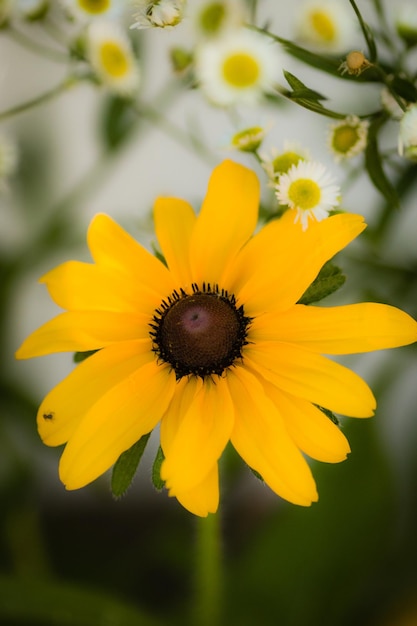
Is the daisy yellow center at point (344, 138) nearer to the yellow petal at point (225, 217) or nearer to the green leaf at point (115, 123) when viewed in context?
→ the yellow petal at point (225, 217)

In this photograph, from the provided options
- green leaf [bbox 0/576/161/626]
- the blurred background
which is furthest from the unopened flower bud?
green leaf [bbox 0/576/161/626]

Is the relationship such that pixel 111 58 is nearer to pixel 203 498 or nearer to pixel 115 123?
pixel 115 123

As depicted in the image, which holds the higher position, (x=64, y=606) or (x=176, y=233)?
(x=176, y=233)

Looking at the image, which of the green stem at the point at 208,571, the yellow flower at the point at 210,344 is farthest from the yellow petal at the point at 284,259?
the green stem at the point at 208,571

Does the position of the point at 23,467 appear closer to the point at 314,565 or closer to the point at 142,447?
the point at 314,565

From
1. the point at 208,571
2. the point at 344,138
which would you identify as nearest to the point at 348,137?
the point at 344,138
